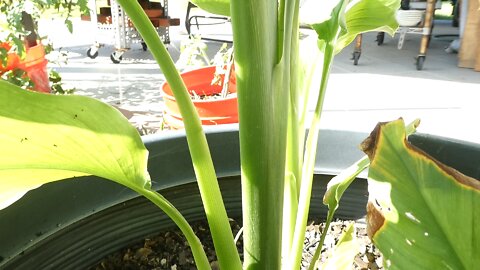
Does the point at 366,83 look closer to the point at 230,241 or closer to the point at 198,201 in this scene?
the point at 198,201

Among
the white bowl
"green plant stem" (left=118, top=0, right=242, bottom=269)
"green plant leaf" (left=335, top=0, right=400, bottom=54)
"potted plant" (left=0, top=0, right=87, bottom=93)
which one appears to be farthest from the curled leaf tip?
the white bowl

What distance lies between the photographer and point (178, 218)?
33 centimetres

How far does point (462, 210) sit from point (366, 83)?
6.77ft

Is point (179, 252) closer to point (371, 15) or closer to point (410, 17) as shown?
point (371, 15)

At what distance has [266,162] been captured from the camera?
310 mm

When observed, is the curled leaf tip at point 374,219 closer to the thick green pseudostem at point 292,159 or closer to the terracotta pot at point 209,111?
the thick green pseudostem at point 292,159

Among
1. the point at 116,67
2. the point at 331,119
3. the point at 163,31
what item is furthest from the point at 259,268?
the point at 163,31

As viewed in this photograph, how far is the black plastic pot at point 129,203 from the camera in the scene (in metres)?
0.40

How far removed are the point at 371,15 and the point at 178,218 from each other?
0.99ft

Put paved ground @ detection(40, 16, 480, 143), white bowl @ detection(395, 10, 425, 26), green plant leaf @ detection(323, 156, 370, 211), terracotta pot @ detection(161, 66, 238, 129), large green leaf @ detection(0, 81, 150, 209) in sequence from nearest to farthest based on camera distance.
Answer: large green leaf @ detection(0, 81, 150, 209) < green plant leaf @ detection(323, 156, 370, 211) < terracotta pot @ detection(161, 66, 238, 129) < paved ground @ detection(40, 16, 480, 143) < white bowl @ detection(395, 10, 425, 26)

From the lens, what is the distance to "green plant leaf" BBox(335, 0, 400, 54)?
1.48ft

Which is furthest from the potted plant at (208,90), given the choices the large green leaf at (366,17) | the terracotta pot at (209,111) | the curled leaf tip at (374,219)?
the curled leaf tip at (374,219)

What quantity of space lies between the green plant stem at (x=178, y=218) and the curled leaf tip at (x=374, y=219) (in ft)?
0.45

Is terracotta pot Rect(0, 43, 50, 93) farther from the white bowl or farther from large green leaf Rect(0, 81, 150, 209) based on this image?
Answer: the white bowl
